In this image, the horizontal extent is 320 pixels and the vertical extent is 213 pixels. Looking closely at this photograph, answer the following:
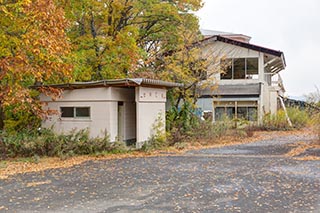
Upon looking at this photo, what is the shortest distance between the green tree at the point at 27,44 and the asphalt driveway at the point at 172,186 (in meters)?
3.20

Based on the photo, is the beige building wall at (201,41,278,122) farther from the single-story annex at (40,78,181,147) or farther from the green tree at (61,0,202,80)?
the single-story annex at (40,78,181,147)

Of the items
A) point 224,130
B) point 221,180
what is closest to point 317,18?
point 224,130

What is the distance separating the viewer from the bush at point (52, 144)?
11.8 m

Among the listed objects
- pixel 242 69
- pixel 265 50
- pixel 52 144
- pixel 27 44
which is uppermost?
pixel 265 50

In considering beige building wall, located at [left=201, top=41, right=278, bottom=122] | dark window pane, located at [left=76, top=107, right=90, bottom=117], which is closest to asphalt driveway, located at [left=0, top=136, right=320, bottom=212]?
dark window pane, located at [left=76, top=107, right=90, bottom=117]

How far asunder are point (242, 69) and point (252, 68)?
677 mm

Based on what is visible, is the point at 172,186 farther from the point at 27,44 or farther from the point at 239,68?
the point at 239,68

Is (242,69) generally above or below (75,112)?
above

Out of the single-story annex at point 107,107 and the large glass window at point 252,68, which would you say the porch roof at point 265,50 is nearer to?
the large glass window at point 252,68

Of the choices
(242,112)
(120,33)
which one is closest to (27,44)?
(120,33)

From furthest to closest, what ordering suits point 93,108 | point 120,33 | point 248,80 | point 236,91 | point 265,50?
point 248,80 < point 265,50 < point 236,91 < point 120,33 < point 93,108

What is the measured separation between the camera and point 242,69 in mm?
24250

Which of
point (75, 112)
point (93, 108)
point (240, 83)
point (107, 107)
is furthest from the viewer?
point (240, 83)

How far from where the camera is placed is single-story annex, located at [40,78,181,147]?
42.9ft
